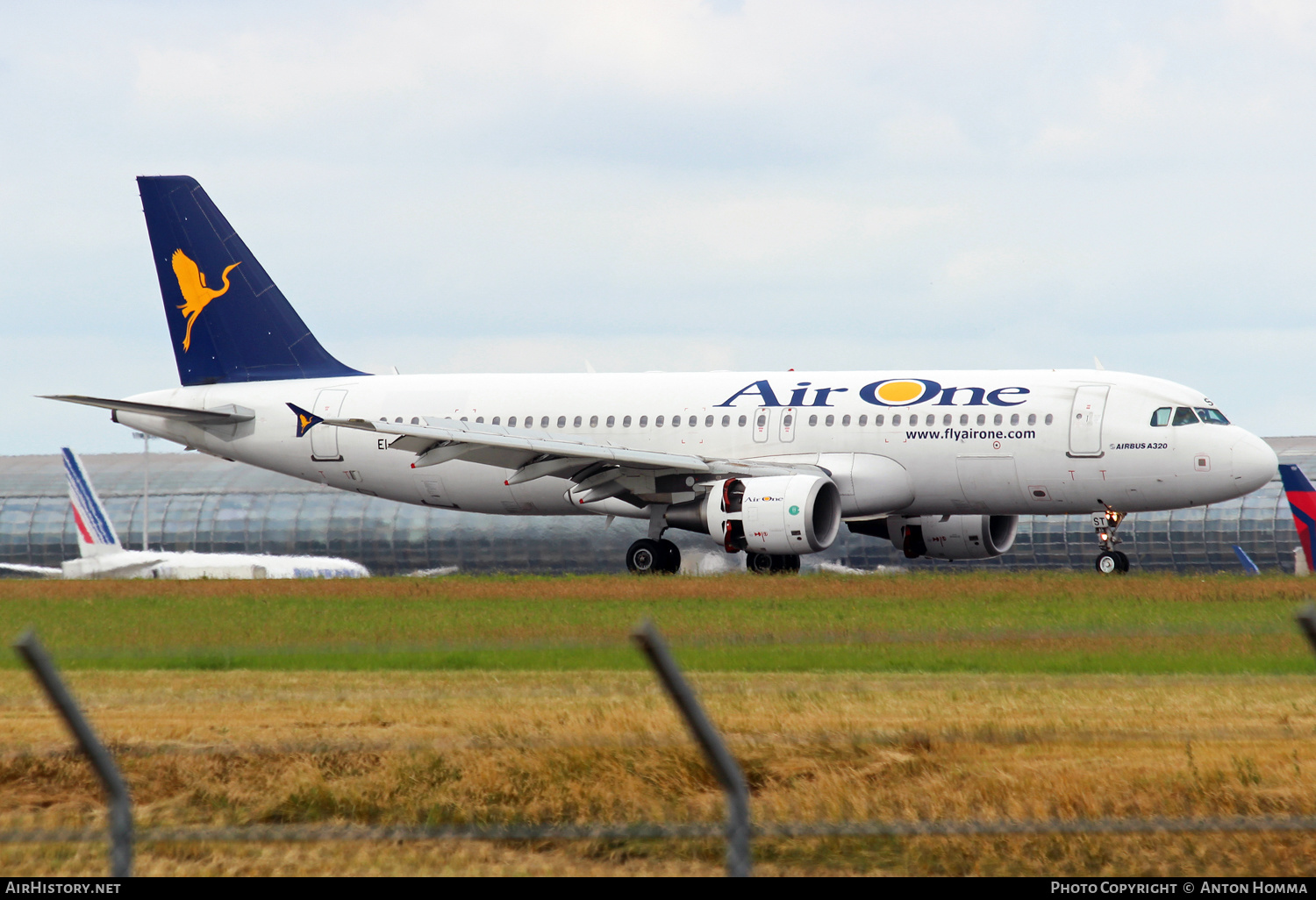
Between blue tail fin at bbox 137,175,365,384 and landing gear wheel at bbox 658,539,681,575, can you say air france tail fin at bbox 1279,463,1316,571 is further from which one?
blue tail fin at bbox 137,175,365,384

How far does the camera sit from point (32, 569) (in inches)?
2159

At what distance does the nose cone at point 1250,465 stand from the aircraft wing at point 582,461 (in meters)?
7.11

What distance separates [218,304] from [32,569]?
22.8m

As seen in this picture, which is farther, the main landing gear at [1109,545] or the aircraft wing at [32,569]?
the aircraft wing at [32,569]

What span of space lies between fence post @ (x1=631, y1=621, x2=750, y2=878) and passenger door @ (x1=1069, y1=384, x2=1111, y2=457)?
75.2 ft

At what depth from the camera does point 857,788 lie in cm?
1045

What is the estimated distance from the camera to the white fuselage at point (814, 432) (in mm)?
28516

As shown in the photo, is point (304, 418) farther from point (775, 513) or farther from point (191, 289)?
point (775, 513)

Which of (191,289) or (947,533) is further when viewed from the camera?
(191,289)

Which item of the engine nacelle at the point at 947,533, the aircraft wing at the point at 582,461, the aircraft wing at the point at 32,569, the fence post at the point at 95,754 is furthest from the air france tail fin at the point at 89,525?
the fence post at the point at 95,754

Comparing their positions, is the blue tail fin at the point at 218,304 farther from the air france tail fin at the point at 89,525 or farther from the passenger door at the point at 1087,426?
the passenger door at the point at 1087,426

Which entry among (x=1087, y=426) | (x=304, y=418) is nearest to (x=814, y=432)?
(x=1087, y=426)

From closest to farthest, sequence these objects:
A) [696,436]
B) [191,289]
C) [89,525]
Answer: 1. [696,436]
2. [191,289]
3. [89,525]

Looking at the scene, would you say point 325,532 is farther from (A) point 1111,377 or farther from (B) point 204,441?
(A) point 1111,377
